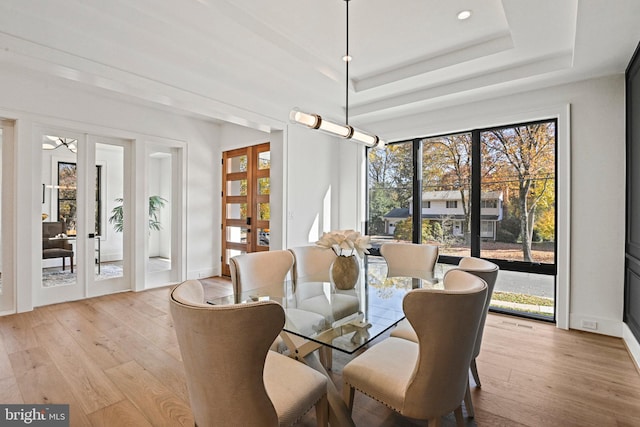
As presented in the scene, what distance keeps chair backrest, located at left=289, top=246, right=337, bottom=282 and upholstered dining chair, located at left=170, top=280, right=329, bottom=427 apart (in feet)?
5.30

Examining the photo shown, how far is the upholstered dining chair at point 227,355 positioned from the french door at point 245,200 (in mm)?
4116

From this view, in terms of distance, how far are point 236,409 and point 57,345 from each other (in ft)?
9.14

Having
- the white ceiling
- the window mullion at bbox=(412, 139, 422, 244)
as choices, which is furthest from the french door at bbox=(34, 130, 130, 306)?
the window mullion at bbox=(412, 139, 422, 244)

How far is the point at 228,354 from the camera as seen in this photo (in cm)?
101

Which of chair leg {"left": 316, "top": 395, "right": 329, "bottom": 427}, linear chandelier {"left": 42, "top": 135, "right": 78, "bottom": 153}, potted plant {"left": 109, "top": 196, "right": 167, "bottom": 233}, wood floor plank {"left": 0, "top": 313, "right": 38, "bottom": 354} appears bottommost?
wood floor plank {"left": 0, "top": 313, "right": 38, "bottom": 354}

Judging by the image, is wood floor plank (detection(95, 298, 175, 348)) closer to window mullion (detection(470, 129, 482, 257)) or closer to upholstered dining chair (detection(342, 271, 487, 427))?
upholstered dining chair (detection(342, 271, 487, 427))

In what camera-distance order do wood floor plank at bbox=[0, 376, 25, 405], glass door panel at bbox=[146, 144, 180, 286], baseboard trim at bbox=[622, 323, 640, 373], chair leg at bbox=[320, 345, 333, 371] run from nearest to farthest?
1. wood floor plank at bbox=[0, 376, 25, 405]
2. chair leg at bbox=[320, 345, 333, 371]
3. baseboard trim at bbox=[622, 323, 640, 373]
4. glass door panel at bbox=[146, 144, 180, 286]

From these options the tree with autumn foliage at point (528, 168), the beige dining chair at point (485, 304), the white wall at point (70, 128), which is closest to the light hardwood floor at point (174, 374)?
the beige dining chair at point (485, 304)

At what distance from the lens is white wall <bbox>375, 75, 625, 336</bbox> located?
3.07 m

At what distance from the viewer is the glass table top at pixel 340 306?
158cm

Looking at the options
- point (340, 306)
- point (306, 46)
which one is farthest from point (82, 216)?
point (340, 306)

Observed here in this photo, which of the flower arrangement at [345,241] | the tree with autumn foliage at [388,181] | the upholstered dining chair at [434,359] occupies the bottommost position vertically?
the upholstered dining chair at [434,359]

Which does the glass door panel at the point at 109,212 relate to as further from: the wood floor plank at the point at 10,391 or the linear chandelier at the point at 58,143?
the wood floor plank at the point at 10,391

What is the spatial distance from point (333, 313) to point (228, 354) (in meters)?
0.93
